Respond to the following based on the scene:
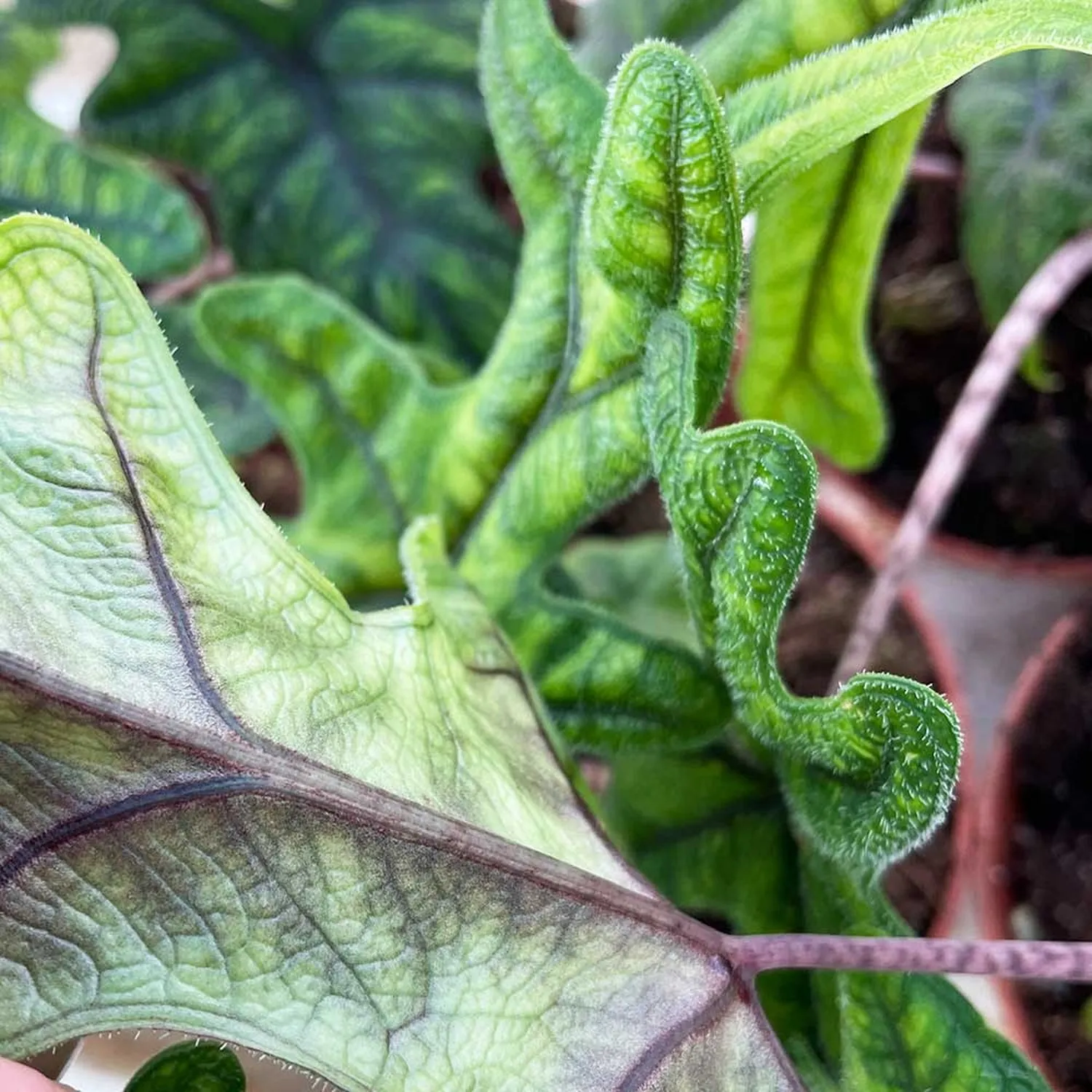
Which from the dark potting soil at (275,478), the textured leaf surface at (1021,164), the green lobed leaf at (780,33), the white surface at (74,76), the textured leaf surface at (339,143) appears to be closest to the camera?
the green lobed leaf at (780,33)

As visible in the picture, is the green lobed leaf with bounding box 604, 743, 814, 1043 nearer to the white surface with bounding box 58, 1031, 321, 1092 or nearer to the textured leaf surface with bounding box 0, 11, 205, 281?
the white surface with bounding box 58, 1031, 321, 1092

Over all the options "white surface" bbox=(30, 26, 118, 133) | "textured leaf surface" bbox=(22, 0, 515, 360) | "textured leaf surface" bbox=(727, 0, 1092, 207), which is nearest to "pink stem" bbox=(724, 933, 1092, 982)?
"textured leaf surface" bbox=(727, 0, 1092, 207)

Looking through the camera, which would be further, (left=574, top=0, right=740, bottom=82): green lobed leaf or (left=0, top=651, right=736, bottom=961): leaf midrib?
(left=574, top=0, right=740, bottom=82): green lobed leaf

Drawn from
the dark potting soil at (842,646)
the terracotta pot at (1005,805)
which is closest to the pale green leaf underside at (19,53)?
the dark potting soil at (842,646)

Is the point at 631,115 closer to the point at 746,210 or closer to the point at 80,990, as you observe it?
the point at 746,210

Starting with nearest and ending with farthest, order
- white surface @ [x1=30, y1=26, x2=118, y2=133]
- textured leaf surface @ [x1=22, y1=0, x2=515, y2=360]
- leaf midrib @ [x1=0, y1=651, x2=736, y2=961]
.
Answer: leaf midrib @ [x1=0, y1=651, x2=736, y2=961], textured leaf surface @ [x1=22, y1=0, x2=515, y2=360], white surface @ [x1=30, y1=26, x2=118, y2=133]

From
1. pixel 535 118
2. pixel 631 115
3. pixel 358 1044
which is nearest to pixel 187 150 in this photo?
pixel 535 118

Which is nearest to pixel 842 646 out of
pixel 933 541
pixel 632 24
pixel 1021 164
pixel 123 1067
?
pixel 933 541

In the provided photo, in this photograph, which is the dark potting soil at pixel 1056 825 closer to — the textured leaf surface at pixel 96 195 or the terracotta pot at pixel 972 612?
the terracotta pot at pixel 972 612
